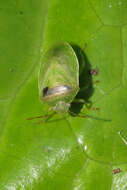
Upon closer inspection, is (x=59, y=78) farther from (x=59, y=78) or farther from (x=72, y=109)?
(x=72, y=109)

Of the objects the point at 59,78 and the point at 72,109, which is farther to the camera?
the point at 72,109

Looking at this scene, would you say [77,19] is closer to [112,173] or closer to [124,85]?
[124,85]

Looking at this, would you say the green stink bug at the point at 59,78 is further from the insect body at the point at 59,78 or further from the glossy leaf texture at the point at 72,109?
the glossy leaf texture at the point at 72,109

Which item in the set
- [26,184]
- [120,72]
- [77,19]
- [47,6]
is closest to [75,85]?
[120,72]

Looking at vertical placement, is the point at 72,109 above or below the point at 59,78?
below

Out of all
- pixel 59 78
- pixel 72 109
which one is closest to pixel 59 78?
pixel 59 78
